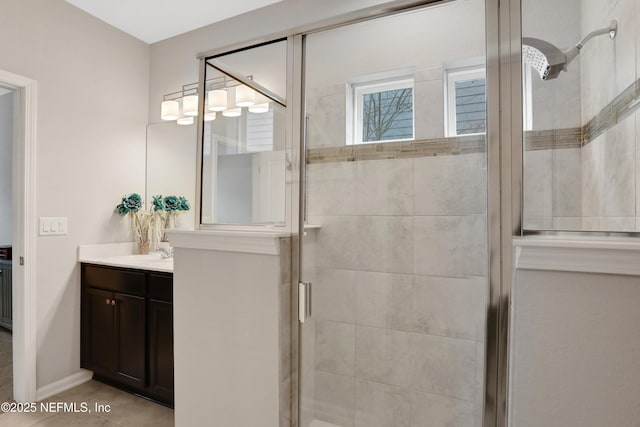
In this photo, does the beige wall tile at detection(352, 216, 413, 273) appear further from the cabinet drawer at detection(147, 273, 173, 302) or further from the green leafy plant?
the green leafy plant

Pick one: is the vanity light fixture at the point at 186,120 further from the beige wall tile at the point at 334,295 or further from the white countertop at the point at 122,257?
the beige wall tile at the point at 334,295

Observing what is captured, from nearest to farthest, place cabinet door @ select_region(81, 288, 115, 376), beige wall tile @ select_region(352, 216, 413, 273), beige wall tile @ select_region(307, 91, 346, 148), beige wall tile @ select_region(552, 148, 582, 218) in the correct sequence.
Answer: beige wall tile @ select_region(552, 148, 582, 218)
beige wall tile @ select_region(352, 216, 413, 273)
beige wall tile @ select_region(307, 91, 346, 148)
cabinet door @ select_region(81, 288, 115, 376)

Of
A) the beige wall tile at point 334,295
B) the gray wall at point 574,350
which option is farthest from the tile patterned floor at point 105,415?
the gray wall at point 574,350

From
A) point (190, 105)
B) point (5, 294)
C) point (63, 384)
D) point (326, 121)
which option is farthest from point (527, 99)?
point (5, 294)

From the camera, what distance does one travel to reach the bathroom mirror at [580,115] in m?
0.95

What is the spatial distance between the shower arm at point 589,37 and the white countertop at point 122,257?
214cm

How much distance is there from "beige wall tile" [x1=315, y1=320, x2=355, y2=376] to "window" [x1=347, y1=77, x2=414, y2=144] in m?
0.76

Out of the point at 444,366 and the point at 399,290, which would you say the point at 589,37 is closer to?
the point at 399,290

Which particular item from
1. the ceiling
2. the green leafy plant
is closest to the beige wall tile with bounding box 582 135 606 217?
the ceiling

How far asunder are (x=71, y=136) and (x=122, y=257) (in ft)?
3.11

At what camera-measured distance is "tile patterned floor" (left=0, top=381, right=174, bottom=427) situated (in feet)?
6.60

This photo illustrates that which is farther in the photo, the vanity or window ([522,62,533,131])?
the vanity

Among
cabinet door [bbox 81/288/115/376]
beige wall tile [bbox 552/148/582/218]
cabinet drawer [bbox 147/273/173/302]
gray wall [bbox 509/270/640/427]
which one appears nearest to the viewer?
gray wall [bbox 509/270/640/427]

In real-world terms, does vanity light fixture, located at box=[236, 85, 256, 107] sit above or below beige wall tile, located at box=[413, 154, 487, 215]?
above
